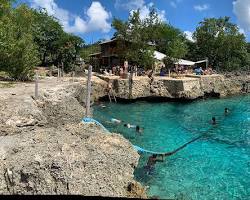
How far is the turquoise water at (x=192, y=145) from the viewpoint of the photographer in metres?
13.2

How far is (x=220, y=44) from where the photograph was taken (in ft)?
210

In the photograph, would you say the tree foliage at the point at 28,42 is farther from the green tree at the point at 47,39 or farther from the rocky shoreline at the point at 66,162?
the rocky shoreline at the point at 66,162

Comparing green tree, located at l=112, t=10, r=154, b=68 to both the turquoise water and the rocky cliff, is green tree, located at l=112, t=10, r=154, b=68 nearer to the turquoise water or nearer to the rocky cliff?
the rocky cliff

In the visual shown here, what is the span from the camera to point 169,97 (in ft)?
129

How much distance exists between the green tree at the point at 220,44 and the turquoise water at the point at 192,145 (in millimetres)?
28444

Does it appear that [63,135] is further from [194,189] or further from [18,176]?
[194,189]

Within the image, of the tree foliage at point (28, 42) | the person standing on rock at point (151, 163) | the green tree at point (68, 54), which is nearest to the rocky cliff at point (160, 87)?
the tree foliage at point (28, 42)

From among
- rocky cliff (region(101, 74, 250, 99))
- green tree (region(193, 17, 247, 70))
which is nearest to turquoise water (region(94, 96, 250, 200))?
rocky cliff (region(101, 74, 250, 99))

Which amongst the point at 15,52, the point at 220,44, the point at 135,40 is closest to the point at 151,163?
the point at 15,52

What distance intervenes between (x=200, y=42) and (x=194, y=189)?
57.7m

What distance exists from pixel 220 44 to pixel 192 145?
48225 millimetres

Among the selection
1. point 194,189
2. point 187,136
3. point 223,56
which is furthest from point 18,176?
point 223,56

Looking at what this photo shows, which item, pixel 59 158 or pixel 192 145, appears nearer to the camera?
pixel 59 158

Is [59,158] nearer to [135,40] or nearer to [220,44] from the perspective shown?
[135,40]
